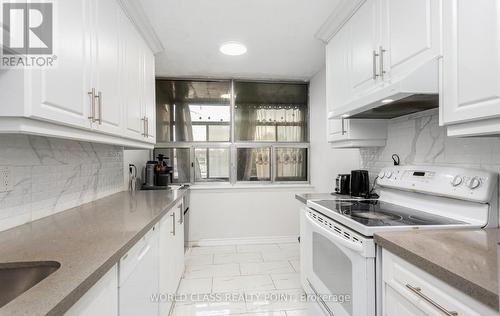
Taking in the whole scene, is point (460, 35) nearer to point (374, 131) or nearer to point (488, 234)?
point (488, 234)

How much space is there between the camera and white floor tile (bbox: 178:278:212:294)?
7.51 feet

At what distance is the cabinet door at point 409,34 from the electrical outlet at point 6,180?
199cm

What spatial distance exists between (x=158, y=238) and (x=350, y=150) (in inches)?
80.9

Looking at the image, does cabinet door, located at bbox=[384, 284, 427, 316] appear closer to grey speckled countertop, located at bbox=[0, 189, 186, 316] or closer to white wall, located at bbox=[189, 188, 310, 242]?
grey speckled countertop, located at bbox=[0, 189, 186, 316]

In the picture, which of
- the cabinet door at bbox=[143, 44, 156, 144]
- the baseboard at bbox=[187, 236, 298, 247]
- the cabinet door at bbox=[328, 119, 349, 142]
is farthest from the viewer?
the baseboard at bbox=[187, 236, 298, 247]

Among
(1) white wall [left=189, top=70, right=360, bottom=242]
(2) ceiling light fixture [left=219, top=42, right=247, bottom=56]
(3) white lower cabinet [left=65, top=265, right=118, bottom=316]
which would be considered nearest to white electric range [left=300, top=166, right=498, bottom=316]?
(3) white lower cabinet [left=65, top=265, right=118, bottom=316]

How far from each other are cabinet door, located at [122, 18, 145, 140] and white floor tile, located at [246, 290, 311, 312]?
1.67 meters

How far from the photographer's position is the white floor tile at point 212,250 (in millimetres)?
3236

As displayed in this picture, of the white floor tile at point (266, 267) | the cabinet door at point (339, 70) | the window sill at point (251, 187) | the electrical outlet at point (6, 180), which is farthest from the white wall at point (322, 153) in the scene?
the electrical outlet at point (6, 180)

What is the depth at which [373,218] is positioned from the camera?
1.39 metres

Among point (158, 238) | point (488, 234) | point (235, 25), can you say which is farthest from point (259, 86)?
point (488, 234)

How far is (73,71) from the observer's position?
117 cm

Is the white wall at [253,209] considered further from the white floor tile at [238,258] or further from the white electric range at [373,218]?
the white electric range at [373,218]

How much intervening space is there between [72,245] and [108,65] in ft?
3.54
